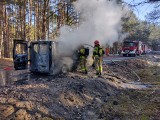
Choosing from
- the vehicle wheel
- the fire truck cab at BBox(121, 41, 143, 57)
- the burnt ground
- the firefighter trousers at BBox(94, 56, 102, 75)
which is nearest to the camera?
the burnt ground

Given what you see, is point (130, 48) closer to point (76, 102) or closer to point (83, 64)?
point (83, 64)

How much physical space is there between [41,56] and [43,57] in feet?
0.62

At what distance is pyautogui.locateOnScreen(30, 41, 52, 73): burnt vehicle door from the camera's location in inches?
548

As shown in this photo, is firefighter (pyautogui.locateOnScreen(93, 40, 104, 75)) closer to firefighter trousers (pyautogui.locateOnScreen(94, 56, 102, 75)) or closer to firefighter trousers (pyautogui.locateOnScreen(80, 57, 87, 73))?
firefighter trousers (pyautogui.locateOnScreen(94, 56, 102, 75))

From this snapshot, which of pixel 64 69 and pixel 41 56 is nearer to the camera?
pixel 41 56

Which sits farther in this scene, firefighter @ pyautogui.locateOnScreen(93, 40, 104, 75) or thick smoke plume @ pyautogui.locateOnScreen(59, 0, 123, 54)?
thick smoke plume @ pyautogui.locateOnScreen(59, 0, 123, 54)

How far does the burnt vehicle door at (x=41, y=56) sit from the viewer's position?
1393 centimetres

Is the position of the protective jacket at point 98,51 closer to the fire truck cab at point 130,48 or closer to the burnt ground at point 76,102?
the burnt ground at point 76,102

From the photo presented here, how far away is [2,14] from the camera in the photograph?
116 ft

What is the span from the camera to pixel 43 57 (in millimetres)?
14258

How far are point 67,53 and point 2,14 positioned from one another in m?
23.4

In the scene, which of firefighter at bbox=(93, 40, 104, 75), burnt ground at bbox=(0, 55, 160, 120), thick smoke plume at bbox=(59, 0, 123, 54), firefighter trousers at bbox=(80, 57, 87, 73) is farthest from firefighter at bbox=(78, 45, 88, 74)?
burnt ground at bbox=(0, 55, 160, 120)

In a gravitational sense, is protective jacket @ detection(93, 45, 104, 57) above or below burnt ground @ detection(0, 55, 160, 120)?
above

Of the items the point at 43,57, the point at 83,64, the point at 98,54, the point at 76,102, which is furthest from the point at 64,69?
the point at 76,102
